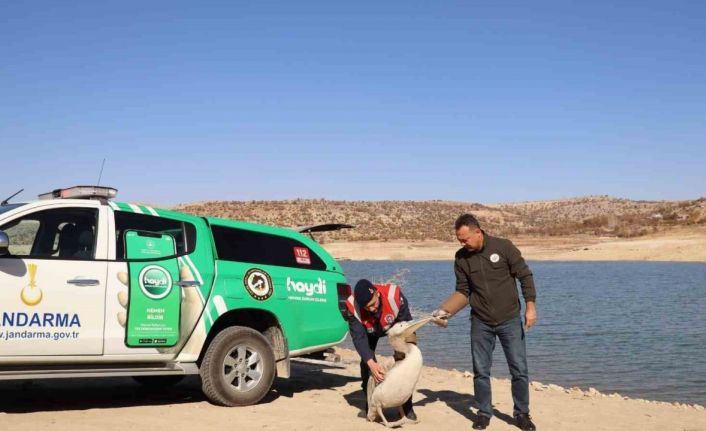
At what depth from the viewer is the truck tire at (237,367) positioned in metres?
8.09

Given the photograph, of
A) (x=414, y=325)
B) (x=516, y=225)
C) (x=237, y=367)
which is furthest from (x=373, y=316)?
(x=516, y=225)

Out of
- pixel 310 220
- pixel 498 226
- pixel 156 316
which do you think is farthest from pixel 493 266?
pixel 498 226

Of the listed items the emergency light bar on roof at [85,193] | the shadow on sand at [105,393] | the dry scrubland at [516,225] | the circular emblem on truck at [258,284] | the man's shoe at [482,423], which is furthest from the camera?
the dry scrubland at [516,225]

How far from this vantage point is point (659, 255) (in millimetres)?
49719

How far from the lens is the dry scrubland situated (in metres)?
52.8

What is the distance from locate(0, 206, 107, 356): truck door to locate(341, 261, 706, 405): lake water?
22.9 feet

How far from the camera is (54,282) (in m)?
7.26

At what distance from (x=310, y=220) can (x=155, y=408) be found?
260 feet

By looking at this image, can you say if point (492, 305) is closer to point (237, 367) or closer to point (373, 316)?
point (373, 316)

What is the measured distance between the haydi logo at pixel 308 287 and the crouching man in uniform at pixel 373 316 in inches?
43.1

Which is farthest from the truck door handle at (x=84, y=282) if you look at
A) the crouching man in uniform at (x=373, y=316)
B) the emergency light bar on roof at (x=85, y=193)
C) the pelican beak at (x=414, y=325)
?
the pelican beak at (x=414, y=325)

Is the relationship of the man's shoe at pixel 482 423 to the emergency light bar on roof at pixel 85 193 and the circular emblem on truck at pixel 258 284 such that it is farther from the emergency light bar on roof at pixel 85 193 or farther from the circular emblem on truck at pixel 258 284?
the emergency light bar on roof at pixel 85 193

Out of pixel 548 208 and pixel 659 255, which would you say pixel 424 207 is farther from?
Result: pixel 659 255

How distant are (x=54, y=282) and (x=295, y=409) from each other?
2.75 meters
